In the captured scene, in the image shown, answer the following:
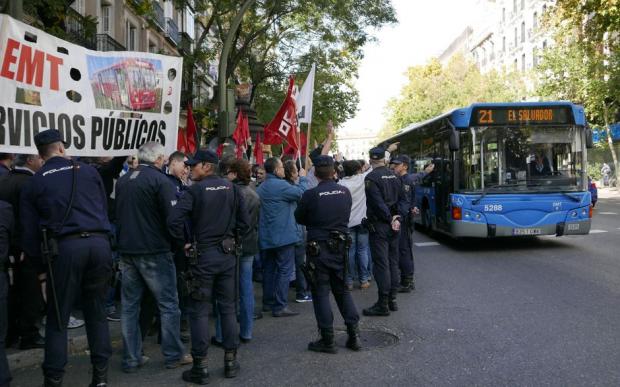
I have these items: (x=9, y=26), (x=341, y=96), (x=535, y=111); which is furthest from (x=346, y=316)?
(x=341, y=96)

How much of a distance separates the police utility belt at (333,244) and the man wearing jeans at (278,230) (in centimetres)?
141

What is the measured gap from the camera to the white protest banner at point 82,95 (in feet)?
15.9

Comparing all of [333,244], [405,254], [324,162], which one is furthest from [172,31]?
[333,244]

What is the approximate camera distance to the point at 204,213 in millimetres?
4867

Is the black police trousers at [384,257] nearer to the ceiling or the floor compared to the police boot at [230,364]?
nearer to the ceiling

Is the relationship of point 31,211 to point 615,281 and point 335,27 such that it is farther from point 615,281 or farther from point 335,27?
point 335,27

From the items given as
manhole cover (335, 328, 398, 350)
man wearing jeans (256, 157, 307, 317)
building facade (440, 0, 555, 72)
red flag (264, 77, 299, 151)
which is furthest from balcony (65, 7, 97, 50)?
building facade (440, 0, 555, 72)

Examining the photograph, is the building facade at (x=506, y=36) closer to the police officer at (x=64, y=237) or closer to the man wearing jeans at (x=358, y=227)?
the man wearing jeans at (x=358, y=227)

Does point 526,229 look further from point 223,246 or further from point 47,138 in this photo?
point 47,138

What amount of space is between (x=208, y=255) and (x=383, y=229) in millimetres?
2600

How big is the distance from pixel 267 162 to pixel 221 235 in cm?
223

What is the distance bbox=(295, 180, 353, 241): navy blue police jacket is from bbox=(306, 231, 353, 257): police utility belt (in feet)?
0.18

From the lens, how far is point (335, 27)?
22531 mm

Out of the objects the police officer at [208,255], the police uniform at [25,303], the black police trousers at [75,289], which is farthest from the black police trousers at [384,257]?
the police uniform at [25,303]
